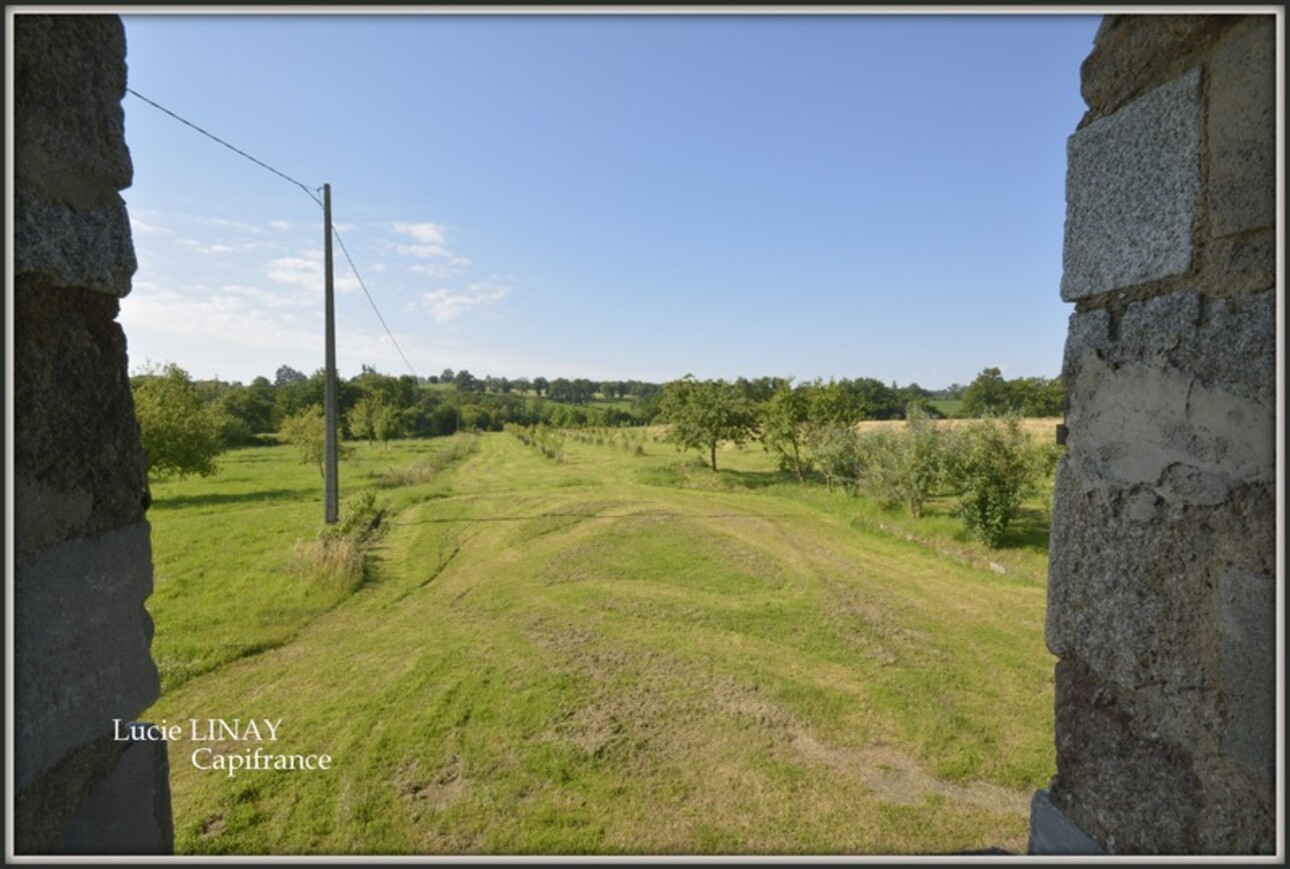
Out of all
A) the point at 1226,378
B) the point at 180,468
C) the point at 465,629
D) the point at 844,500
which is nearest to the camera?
the point at 1226,378

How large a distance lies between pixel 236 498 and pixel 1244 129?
19.8 metres

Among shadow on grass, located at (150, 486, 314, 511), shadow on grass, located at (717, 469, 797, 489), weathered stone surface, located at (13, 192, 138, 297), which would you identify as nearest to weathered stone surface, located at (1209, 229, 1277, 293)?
weathered stone surface, located at (13, 192, 138, 297)

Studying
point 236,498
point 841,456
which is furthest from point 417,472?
point 841,456

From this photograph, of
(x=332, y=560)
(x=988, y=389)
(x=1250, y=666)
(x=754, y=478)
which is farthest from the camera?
(x=988, y=389)

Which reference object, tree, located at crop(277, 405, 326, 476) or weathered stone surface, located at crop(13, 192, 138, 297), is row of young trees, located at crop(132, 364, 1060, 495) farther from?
weathered stone surface, located at crop(13, 192, 138, 297)

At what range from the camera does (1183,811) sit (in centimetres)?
134

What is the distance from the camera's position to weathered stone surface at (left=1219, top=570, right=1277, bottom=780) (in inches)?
46.5

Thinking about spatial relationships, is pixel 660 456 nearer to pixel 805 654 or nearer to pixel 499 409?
pixel 805 654

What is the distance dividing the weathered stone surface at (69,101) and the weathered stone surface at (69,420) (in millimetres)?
277

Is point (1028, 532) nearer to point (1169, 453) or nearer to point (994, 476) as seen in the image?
point (994, 476)

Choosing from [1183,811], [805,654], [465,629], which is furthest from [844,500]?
[1183,811]

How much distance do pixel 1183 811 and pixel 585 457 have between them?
29987 millimetres

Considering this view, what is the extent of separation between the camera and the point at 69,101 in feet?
4.49

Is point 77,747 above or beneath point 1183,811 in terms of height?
above
